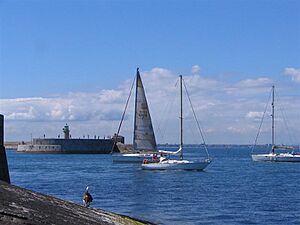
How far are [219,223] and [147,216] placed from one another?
4.53m

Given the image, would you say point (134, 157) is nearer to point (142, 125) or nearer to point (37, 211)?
point (142, 125)

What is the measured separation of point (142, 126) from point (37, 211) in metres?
81.3

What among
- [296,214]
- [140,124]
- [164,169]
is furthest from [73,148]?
[296,214]

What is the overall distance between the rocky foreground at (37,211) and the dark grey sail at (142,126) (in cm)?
7760

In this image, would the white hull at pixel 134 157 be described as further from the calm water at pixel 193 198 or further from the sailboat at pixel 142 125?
the calm water at pixel 193 198

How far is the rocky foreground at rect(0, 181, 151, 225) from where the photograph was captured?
11367 millimetres

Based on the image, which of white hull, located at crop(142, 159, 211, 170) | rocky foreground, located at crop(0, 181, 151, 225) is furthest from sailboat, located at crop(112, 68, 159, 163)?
rocky foreground, located at crop(0, 181, 151, 225)

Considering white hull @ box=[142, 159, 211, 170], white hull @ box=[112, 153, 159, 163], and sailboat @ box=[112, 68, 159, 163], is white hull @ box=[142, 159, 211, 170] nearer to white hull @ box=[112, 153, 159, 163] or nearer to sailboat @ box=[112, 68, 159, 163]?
sailboat @ box=[112, 68, 159, 163]

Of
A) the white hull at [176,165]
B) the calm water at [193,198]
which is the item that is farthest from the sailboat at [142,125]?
the calm water at [193,198]

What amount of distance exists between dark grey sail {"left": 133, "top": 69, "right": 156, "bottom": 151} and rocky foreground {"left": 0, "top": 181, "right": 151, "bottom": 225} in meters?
77.6

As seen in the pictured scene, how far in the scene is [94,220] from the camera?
1438cm

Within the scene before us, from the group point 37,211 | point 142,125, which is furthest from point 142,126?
point 37,211

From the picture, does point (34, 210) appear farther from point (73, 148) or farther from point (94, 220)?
point (73, 148)

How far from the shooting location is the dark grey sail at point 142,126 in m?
93.6
